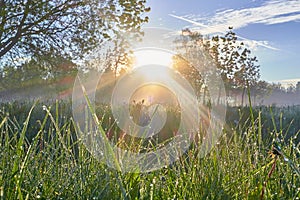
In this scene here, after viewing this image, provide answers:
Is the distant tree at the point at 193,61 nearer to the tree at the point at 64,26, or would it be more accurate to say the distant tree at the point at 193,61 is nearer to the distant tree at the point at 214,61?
the distant tree at the point at 214,61

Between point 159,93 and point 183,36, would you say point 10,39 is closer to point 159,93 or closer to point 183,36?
point 159,93

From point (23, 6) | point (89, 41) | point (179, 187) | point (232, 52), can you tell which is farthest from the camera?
point (232, 52)

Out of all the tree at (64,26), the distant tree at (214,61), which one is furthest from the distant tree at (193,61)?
the tree at (64,26)

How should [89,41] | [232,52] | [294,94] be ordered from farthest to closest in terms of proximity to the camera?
1. [294,94]
2. [232,52]
3. [89,41]

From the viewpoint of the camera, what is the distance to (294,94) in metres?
44.8

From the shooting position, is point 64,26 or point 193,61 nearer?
point 64,26

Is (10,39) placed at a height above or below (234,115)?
above

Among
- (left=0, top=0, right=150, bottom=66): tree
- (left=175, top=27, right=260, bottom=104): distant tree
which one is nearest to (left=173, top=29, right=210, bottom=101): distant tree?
(left=175, top=27, right=260, bottom=104): distant tree

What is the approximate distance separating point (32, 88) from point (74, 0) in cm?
2526

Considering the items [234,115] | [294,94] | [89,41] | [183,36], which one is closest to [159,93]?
[183,36]

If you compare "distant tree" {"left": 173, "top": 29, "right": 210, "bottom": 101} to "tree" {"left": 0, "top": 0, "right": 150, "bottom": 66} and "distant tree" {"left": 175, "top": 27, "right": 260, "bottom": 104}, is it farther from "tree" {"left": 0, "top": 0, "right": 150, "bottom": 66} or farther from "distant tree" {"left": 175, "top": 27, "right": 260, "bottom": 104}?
"tree" {"left": 0, "top": 0, "right": 150, "bottom": 66}

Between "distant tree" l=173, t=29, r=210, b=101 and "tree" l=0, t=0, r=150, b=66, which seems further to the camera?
"distant tree" l=173, t=29, r=210, b=101

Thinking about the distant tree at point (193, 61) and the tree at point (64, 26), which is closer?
the tree at point (64, 26)

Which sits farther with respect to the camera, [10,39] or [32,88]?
[32,88]
